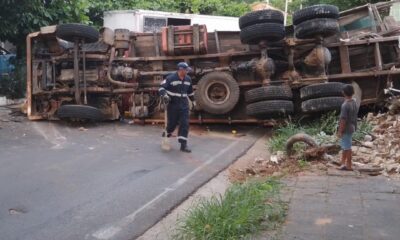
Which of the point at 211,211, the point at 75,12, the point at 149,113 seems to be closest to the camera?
the point at 211,211

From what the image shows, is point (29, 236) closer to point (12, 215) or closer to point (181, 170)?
point (12, 215)

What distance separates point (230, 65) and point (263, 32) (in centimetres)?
114

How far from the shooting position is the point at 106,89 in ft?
34.7

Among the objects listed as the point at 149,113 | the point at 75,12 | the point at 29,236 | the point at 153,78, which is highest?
the point at 75,12

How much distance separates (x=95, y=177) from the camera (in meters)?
6.13

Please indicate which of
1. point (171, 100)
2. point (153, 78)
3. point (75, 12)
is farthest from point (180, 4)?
point (171, 100)

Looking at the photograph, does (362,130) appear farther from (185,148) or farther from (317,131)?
(185,148)

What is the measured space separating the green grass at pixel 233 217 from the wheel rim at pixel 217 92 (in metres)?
5.01

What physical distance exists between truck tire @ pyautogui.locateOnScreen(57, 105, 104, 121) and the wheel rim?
2289 mm

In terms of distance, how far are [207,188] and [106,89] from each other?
5.35m

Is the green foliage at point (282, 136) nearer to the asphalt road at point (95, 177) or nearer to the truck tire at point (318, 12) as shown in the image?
the asphalt road at point (95, 177)

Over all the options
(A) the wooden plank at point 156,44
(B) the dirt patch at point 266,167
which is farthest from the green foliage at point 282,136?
(A) the wooden plank at point 156,44

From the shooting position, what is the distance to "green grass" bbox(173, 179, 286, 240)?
13.3 ft

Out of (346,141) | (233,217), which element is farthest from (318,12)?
(233,217)
